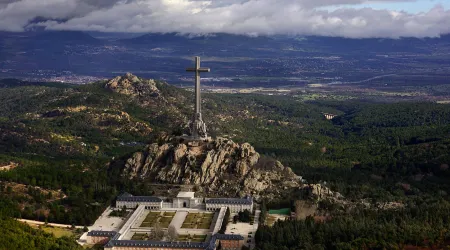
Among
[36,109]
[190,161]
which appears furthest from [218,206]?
[36,109]

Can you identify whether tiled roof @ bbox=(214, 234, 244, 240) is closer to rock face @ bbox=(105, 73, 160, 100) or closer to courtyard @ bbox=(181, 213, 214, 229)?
courtyard @ bbox=(181, 213, 214, 229)

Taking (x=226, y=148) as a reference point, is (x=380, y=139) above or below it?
below

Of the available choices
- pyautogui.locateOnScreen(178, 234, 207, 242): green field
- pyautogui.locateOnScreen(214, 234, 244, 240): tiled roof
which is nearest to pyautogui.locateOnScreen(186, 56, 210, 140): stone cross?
pyautogui.locateOnScreen(178, 234, 207, 242): green field

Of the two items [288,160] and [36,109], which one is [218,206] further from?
[36,109]

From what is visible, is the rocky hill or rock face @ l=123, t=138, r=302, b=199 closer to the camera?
rock face @ l=123, t=138, r=302, b=199

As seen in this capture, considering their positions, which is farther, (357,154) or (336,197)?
(357,154)

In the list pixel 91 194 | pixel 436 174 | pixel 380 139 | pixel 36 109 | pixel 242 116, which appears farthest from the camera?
pixel 242 116
